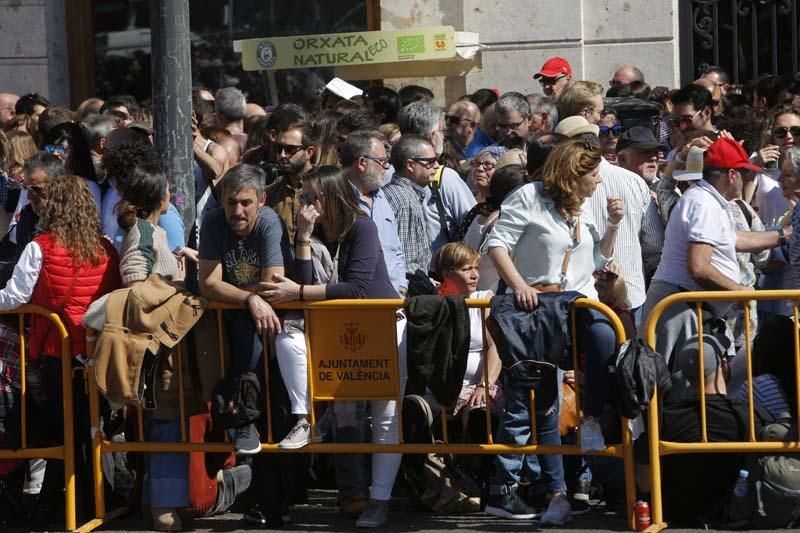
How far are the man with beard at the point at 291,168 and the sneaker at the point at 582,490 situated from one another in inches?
76.9

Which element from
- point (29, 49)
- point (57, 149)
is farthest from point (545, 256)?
point (29, 49)

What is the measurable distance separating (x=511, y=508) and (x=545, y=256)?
1.29 meters

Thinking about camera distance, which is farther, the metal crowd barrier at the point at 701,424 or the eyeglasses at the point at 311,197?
the eyeglasses at the point at 311,197

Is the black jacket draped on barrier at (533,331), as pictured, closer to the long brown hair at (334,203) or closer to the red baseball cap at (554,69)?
the long brown hair at (334,203)

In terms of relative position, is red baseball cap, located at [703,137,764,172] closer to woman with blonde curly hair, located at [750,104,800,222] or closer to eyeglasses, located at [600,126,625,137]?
woman with blonde curly hair, located at [750,104,800,222]

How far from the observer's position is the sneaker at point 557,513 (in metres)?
7.49

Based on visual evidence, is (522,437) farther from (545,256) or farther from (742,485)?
(742,485)

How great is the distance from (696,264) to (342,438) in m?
2.01

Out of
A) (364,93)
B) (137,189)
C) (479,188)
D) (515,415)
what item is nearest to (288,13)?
(364,93)

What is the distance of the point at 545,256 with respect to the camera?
769 centimetres

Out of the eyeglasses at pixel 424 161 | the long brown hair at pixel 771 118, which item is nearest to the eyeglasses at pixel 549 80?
the long brown hair at pixel 771 118

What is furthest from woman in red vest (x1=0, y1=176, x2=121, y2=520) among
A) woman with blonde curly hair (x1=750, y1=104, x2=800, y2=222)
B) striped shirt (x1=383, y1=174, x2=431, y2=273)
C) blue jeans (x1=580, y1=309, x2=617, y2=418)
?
woman with blonde curly hair (x1=750, y1=104, x2=800, y2=222)

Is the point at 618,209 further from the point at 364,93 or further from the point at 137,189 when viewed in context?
the point at 364,93

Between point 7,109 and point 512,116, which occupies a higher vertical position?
point 7,109
